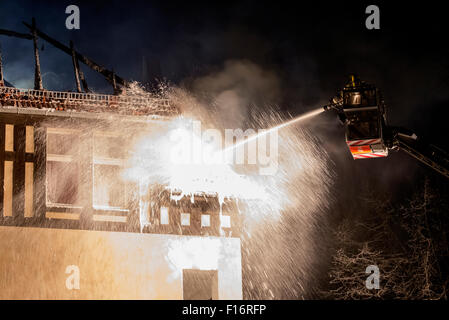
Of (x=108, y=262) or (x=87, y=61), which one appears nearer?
(x=108, y=262)

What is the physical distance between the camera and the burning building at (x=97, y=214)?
13.9 m

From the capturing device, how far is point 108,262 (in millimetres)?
14453

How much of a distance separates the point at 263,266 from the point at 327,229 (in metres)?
6.15

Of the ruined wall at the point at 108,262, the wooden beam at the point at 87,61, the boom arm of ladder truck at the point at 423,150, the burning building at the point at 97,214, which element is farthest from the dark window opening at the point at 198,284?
the boom arm of ladder truck at the point at 423,150

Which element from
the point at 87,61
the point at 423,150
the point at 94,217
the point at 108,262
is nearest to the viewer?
the point at 423,150

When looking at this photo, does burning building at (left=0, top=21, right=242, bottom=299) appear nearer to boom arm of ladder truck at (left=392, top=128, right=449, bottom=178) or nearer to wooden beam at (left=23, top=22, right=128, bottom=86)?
wooden beam at (left=23, top=22, right=128, bottom=86)

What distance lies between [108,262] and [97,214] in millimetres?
1464

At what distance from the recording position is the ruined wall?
536 inches

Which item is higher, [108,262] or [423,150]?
[423,150]

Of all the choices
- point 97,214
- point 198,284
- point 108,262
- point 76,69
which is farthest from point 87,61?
point 198,284

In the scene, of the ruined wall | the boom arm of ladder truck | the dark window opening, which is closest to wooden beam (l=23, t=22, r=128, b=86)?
the ruined wall

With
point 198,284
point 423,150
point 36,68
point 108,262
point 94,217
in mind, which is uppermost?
point 36,68

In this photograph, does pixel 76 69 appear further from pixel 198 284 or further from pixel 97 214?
pixel 198 284
